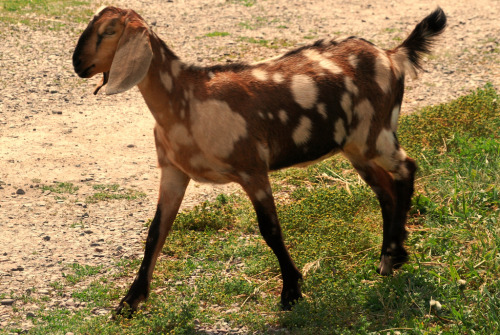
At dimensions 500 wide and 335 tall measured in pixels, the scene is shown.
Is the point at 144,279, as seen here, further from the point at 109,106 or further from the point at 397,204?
the point at 109,106

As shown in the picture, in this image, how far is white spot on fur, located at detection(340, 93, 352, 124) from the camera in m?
5.82

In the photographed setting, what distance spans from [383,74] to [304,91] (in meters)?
0.70

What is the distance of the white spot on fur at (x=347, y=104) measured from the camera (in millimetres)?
5816

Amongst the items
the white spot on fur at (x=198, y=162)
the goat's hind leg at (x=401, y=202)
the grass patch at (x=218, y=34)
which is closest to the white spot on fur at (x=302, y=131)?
the white spot on fur at (x=198, y=162)

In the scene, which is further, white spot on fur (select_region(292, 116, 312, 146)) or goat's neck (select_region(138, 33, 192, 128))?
white spot on fur (select_region(292, 116, 312, 146))

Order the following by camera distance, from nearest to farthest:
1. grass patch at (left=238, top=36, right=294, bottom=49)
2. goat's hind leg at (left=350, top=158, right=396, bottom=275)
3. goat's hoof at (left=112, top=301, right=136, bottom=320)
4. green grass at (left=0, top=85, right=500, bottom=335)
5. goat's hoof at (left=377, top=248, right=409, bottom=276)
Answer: green grass at (left=0, top=85, right=500, bottom=335), goat's hoof at (left=112, top=301, right=136, bottom=320), goat's hoof at (left=377, top=248, right=409, bottom=276), goat's hind leg at (left=350, top=158, right=396, bottom=275), grass patch at (left=238, top=36, right=294, bottom=49)

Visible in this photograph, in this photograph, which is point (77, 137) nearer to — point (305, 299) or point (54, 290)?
point (54, 290)

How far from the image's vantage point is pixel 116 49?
534 centimetres

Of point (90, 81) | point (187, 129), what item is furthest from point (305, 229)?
point (90, 81)

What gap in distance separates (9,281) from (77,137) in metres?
3.61

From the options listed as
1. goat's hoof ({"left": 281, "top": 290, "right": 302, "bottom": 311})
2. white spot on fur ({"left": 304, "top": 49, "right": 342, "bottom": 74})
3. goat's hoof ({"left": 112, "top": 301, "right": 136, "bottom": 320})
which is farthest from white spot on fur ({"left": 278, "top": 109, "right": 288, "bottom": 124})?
goat's hoof ({"left": 112, "top": 301, "right": 136, "bottom": 320})

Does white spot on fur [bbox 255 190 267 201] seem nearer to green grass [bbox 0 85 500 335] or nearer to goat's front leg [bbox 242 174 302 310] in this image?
goat's front leg [bbox 242 174 302 310]

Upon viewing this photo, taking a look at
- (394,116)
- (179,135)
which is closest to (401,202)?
(394,116)

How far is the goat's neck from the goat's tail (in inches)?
77.8
